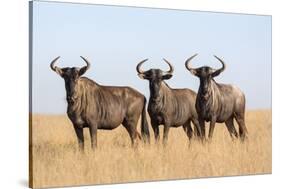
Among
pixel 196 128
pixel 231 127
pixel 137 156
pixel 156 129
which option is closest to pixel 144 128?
pixel 156 129

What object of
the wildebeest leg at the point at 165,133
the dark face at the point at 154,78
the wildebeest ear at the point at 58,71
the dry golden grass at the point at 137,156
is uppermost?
the wildebeest ear at the point at 58,71

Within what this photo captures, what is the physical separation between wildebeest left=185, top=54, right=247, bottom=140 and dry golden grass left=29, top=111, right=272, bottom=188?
86mm

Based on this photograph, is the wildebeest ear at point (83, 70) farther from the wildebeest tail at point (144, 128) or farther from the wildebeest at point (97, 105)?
the wildebeest tail at point (144, 128)

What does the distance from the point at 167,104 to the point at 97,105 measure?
0.76 metres

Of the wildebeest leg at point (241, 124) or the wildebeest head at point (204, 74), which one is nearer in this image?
the wildebeest head at point (204, 74)

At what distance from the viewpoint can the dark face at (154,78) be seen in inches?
328

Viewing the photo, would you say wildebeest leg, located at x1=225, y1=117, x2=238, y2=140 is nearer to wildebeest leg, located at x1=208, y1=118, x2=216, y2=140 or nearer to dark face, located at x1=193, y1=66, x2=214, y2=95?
wildebeest leg, located at x1=208, y1=118, x2=216, y2=140

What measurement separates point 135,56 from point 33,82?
108cm

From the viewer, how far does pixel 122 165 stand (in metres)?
8.23

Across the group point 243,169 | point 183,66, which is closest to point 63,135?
point 183,66

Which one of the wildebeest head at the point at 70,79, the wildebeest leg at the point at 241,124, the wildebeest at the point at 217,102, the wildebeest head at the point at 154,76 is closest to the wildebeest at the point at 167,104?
the wildebeest head at the point at 154,76

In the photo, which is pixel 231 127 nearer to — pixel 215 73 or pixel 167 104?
pixel 215 73

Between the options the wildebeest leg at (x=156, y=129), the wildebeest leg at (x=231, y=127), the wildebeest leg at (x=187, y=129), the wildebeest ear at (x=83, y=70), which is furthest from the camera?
the wildebeest leg at (x=231, y=127)

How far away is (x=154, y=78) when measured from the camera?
8.36m
